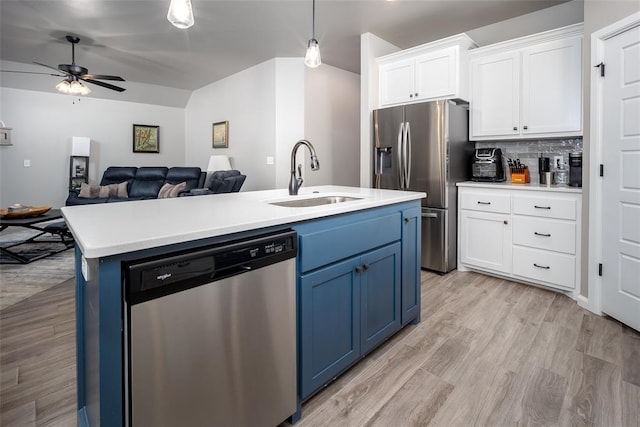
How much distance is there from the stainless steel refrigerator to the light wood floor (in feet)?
2.98

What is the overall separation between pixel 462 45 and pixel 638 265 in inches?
93.2

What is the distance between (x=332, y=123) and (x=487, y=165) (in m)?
2.52

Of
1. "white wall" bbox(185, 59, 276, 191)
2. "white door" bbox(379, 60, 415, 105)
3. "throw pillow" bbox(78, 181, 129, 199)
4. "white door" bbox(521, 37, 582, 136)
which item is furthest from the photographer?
"throw pillow" bbox(78, 181, 129, 199)

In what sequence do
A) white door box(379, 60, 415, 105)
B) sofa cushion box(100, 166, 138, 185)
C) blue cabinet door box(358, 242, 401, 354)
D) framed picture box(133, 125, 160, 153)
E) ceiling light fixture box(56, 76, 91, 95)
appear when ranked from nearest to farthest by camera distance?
1. blue cabinet door box(358, 242, 401, 354)
2. white door box(379, 60, 415, 105)
3. ceiling light fixture box(56, 76, 91, 95)
4. sofa cushion box(100, 166, 138, 185)
5. framed picture box(133, 125, 160, 153)

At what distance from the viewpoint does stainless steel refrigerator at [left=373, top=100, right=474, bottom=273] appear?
337cm

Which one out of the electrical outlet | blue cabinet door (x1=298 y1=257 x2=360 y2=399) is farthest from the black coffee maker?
blue cabinet door (x1=298 y1=257 x2=360 y2=399)

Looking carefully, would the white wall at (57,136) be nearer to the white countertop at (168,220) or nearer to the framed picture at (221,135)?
the framed picture at (221,135)

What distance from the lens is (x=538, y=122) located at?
10.4ft

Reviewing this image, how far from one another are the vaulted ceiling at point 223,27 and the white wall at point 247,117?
1.14 feet

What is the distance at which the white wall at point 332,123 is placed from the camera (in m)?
5.06

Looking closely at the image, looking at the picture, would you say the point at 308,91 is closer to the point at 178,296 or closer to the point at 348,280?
the point at 348,280

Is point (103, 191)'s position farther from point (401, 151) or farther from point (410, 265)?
point (410, 265)

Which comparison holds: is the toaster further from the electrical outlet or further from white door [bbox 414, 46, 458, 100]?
white door [bbox 414, 46, 458, 100]

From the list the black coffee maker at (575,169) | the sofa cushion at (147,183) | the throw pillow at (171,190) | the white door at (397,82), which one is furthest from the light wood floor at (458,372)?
the sofa cushion at (147,183)
